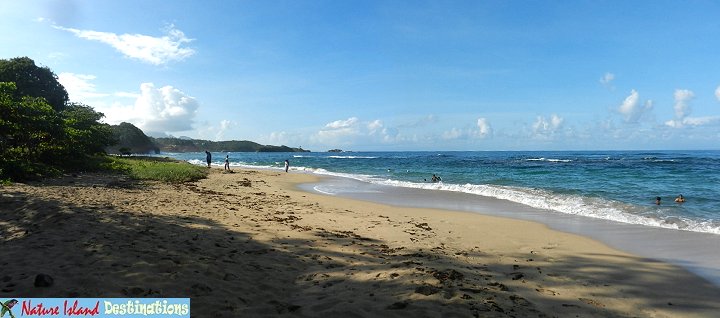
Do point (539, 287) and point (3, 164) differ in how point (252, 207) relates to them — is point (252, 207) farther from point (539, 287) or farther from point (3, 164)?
point (539, 287)

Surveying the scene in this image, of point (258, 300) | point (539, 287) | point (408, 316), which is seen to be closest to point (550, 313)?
point (539, 287)

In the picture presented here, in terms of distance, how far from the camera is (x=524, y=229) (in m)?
11.2

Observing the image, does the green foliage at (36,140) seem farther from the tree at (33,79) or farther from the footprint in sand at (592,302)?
the tree at (33,79)

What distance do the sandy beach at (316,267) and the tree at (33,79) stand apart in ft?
180

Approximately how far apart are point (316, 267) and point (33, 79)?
70721 millimetres

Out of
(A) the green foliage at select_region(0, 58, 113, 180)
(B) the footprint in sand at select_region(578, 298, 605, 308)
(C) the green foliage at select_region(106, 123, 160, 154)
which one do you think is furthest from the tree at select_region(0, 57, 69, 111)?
(B) the footprint in sand at select_region(578, 298, 605, 308)

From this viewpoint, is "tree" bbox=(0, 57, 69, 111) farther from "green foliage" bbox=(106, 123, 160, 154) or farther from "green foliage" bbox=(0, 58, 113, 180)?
"green foliage" bbox=(0, 58, 113, 180)

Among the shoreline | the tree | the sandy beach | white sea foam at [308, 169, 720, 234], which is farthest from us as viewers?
the tree

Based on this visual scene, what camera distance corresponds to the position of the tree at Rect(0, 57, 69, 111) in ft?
168

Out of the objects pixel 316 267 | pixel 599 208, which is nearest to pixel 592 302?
pixel 316 267

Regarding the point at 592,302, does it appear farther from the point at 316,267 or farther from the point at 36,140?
the point at 36,140

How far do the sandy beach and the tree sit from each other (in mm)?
54764

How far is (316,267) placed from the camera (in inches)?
261

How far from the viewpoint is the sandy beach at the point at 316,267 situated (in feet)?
15.9
